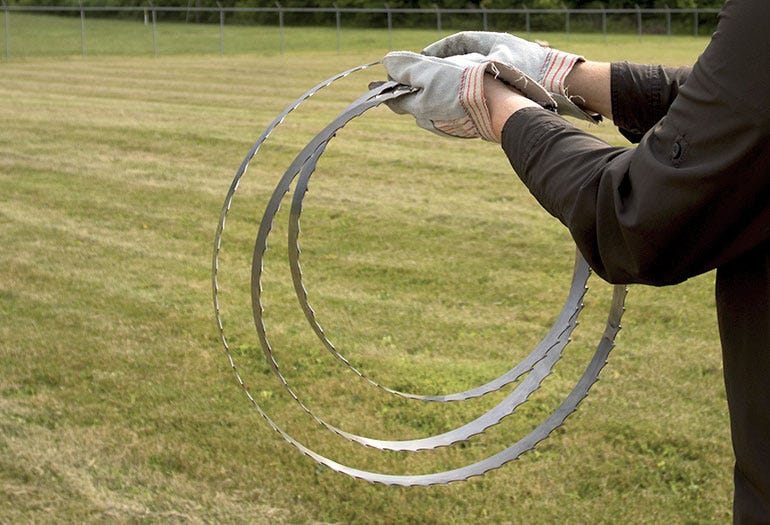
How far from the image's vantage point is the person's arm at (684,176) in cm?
155

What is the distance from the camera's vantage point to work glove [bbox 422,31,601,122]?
2.49 m

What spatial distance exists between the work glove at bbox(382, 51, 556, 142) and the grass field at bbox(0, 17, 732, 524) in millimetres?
2279

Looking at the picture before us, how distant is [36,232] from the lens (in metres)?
8.58

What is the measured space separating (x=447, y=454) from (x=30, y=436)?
203 cm

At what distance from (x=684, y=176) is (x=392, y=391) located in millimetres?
1886

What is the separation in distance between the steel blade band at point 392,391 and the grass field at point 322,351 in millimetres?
991

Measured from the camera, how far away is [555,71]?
8.47 feet

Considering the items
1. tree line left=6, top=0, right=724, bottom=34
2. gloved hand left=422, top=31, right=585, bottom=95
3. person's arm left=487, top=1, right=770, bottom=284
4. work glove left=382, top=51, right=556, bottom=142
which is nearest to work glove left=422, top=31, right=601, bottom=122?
gloved hand left=422, top=31, right=585, bottom=95

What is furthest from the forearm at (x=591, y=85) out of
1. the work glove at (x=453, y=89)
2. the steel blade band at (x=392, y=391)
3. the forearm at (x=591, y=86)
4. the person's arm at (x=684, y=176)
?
the person's arm at (x=684, y=176)

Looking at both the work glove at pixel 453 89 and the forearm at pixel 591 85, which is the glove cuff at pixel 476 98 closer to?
the work glove at pixel 453 89

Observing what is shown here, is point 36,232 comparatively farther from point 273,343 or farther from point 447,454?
point 447,454

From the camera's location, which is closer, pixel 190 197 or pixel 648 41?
pixel 190 197

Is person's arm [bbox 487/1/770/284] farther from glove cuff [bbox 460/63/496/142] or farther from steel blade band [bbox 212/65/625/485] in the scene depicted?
steel blade band [bbox 212/65/625/485]

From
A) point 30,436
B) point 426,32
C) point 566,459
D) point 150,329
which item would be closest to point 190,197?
point 150,329
